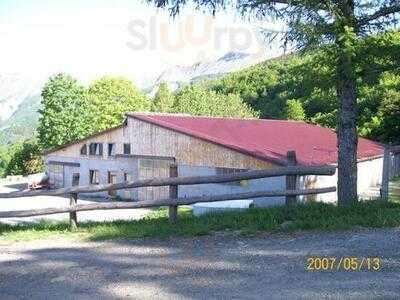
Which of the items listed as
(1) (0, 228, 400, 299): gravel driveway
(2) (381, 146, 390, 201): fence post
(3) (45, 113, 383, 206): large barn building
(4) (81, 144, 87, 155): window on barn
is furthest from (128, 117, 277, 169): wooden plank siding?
(1) (0, 228, 400, 299): gravel driveway

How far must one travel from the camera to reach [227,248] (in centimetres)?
718

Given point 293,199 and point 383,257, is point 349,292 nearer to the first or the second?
point 383,257

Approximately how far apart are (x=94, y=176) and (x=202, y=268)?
40237mm

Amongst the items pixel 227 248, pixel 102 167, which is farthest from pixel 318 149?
pixel 227 248

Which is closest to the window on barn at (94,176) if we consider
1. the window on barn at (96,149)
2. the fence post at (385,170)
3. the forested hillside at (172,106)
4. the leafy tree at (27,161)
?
the window on barn at (96,149)

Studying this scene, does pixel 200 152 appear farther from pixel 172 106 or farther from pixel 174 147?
pixel 172 106

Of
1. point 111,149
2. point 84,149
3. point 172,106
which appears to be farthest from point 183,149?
point 172,106

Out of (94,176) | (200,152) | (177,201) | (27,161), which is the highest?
(200,152)

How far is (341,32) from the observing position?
30.3 ft

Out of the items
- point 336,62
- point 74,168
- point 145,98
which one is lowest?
point 74,168

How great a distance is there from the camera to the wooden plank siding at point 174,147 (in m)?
32.3

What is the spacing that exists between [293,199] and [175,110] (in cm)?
7230

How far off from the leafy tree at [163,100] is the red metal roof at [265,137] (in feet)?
130
